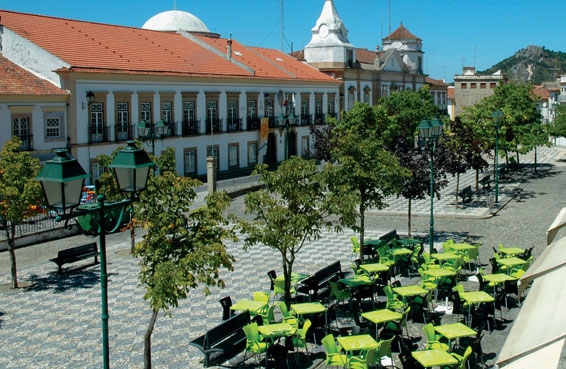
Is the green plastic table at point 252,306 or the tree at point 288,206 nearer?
the tree at point 288,206

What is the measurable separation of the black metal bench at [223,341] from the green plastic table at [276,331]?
62 centimetres

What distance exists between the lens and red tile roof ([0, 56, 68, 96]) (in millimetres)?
27594

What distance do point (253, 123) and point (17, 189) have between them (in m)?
27.6

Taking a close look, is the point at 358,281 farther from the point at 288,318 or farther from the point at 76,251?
the point at 76,251

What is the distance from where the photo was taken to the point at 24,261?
64.7 ft

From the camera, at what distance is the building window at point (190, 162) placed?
36875 millimetres

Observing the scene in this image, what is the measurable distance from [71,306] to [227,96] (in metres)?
26.5

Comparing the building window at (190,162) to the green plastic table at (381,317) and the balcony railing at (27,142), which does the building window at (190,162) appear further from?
the green plastic table at (381,317)

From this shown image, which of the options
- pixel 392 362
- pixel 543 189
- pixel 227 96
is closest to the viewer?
pixel 392 362

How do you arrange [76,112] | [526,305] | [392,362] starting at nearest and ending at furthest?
[526,305]
[392,362]
[76,112]

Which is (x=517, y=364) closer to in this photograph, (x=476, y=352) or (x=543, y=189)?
(x=476, y=352)

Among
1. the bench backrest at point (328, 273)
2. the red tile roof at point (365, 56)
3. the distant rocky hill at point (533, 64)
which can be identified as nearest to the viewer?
the bench backrest at point (328, 273)

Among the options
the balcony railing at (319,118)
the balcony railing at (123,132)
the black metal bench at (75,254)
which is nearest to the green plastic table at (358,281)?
the black metal bench at (75,254)

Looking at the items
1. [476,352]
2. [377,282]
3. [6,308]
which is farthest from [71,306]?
[476,352]
